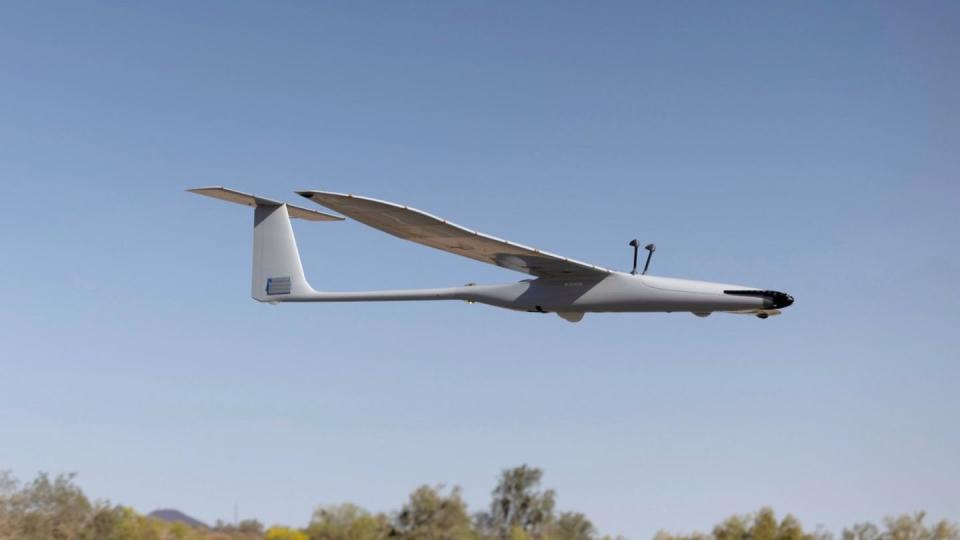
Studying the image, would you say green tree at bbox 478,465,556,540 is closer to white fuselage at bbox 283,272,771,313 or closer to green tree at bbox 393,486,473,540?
green tree at bbox 393,486,473,540

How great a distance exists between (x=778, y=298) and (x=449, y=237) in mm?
7445

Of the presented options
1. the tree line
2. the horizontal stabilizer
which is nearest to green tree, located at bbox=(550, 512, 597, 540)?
the tree line

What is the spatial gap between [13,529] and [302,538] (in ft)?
116

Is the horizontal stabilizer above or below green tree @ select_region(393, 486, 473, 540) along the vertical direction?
above

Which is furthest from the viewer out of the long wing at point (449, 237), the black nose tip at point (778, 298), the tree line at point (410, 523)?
the tree line at point (410, 523)

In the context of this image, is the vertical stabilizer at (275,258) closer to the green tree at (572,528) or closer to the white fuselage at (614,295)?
the white fuselage at (614,295)

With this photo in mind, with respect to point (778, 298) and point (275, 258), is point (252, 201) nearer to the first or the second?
point (275, 258)

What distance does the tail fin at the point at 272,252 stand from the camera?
32.2 meters

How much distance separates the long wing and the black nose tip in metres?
3.82

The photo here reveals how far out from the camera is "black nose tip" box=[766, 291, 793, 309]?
83.9 feet

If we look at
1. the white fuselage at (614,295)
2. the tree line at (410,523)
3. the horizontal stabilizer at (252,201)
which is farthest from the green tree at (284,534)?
the white fuselage at (614,295)

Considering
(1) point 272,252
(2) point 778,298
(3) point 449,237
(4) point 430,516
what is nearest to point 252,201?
(1) point 272,252

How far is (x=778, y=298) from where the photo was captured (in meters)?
25.6

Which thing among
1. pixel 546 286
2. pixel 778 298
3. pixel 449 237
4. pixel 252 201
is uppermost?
pixel 252 201
